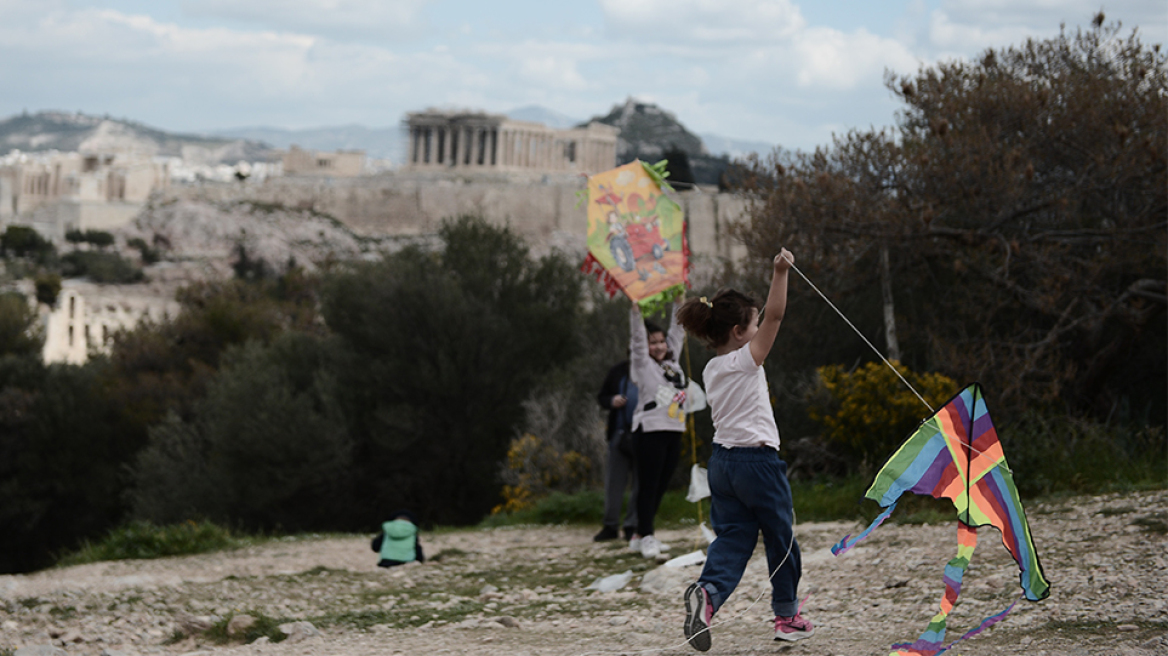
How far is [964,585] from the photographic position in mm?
5211

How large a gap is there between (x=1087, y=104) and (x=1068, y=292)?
203 cm

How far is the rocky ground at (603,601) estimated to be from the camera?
4.47 metres

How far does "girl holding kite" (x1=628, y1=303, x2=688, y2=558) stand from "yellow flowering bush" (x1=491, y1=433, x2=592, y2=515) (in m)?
5.59

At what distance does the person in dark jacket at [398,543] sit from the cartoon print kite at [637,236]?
2275 mm

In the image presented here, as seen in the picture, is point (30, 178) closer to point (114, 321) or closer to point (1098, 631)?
point (114, 321)

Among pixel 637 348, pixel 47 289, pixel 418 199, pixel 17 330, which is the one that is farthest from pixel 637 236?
pixel 418 199

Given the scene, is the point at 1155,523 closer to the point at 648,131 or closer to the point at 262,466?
the point at 262,466

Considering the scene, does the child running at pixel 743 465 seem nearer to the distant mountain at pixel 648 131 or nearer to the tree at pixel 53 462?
the tree at pixel 53 462

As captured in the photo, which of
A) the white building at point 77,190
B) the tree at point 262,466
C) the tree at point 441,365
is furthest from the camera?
the white building at point 77,190

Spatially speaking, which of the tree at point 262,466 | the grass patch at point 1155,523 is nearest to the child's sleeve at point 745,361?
the grass patch at point 1155,523

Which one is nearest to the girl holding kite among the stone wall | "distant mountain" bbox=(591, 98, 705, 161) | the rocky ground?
the rocky ground

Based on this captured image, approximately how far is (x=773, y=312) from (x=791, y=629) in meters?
1.33

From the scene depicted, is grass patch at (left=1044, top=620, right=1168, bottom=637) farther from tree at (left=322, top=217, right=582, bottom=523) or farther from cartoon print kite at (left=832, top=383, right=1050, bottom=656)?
tree at (left=322, top=217, right=582, bottom=523)

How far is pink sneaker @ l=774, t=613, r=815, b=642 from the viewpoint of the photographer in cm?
431
